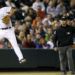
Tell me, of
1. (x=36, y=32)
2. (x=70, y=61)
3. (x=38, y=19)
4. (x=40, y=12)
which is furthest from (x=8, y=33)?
(x=40, y=12)

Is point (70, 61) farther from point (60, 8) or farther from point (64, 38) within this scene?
point (60, 8)

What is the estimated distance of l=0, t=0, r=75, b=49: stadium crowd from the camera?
14.1 metres

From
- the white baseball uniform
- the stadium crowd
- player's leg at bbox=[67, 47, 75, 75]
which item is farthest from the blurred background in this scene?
the white baseball uniform

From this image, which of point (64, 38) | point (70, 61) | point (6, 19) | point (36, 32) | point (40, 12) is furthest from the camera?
point (40, 12)

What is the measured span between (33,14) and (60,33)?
3.50 m

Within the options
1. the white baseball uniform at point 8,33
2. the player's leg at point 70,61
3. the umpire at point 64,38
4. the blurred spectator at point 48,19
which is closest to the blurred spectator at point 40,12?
the blurred spectator at point 48,19

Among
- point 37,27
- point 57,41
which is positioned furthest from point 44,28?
point 57,41

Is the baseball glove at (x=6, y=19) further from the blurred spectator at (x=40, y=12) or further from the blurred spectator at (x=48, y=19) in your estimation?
the blurred spectator at (x=40, y=12)

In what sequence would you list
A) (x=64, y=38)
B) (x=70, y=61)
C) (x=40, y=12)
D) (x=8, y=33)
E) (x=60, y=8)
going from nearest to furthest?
(x=8, y=33) < (x=64, y=38) < (x=70, y=61) < (x=40, y=12) < (x=60, y=8)

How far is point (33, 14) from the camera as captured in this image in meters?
15.6

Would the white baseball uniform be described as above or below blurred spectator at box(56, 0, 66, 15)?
above

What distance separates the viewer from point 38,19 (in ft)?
50.0

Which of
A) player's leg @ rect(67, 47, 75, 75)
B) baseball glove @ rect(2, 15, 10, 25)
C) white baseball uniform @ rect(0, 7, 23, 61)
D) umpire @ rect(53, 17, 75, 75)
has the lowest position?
player's leg @ rect(67, 47, 75, 75)

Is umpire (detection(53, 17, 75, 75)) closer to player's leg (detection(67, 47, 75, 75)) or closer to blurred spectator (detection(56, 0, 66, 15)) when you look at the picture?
player's leg (detection(67, 47, 75, 75))
